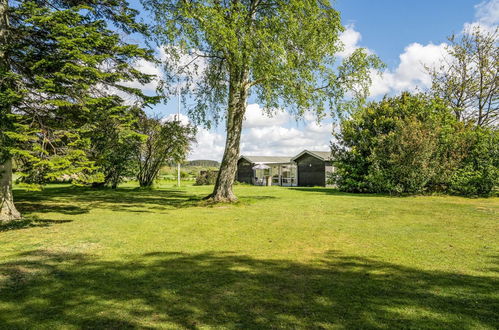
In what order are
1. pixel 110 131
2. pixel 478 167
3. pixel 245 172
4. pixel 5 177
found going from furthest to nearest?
pixel 245 172
pixel 478 167
pixel 110 131
pixel 5 177

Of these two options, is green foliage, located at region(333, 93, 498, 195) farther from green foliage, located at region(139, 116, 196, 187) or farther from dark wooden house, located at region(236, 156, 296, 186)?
dark wooden house, located at region(236, 156, 296, 186)

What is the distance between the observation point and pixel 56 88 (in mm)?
8305

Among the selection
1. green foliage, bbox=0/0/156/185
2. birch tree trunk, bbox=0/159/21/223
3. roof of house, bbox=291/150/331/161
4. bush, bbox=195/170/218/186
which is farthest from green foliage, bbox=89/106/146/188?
bush, bbox=195/170/218/186

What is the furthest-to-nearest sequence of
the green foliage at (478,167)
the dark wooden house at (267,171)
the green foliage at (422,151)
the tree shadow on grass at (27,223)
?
1. the dark wooden house at (267,171)
2. the green foliage at (422,151)
3. the green foliage at (478,167)
4. the tree shadow on grass at (27,223)

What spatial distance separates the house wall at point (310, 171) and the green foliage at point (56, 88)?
2609 centimetres

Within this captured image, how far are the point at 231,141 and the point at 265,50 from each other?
4.67m

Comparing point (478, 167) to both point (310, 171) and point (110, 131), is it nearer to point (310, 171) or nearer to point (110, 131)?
point (310, 171)

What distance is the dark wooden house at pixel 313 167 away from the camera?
111ft

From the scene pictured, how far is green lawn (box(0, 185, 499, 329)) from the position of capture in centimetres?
344

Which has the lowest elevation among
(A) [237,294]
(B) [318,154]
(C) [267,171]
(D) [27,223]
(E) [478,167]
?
(A) [237,294]

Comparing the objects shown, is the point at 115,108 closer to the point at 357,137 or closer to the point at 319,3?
the point at 319,3

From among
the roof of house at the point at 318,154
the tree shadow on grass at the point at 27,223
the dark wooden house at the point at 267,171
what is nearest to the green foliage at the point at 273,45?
the tree shadow on grass at the point at 27,223

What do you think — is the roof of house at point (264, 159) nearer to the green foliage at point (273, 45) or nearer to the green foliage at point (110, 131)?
the green foliage at point (273, 45)

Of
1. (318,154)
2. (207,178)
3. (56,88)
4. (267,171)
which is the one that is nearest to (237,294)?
(56,88)
